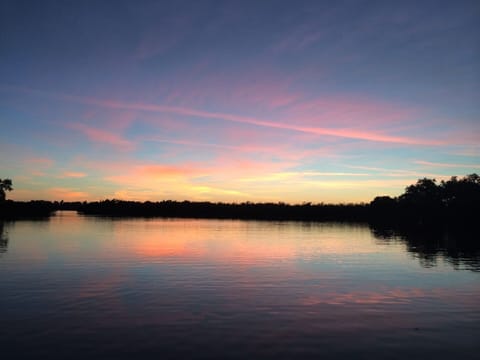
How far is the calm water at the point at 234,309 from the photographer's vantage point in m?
17.9

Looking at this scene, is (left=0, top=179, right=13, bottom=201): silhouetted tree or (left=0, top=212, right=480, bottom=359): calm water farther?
(left=0, top=179, right=13, bottom=201): silhouetted tree

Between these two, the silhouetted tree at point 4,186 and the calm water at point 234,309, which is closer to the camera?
the calm water at point 234,309

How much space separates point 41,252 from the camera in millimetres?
54344

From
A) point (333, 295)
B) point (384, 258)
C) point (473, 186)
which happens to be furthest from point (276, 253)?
point (473, 186)

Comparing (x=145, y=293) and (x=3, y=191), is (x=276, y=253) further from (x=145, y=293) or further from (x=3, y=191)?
(x=3, y=191)

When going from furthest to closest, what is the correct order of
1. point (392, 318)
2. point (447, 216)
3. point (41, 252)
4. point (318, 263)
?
point (447, 216)
point (41, 252)
point (318, 263)
point (392, 318)

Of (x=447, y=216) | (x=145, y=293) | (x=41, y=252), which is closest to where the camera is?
(x=145, y=293)

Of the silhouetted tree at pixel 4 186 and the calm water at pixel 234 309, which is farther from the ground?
the silhouetted tree at pixel 4 186

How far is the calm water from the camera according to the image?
17.9 metres

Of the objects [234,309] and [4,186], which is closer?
[234,309]

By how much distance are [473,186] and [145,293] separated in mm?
178704

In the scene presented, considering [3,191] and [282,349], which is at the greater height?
[3,191]

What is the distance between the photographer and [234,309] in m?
24.8

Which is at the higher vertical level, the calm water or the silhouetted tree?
the silhouetted tree
